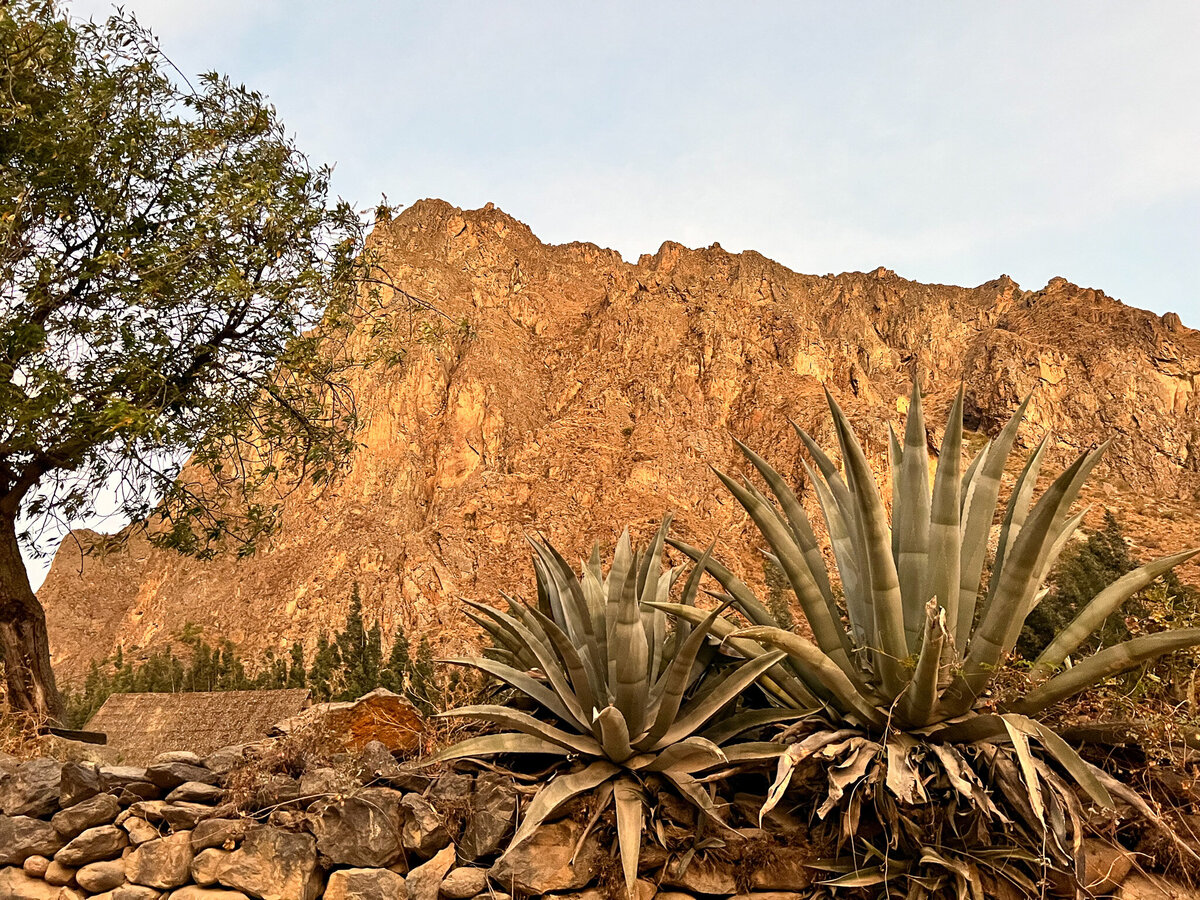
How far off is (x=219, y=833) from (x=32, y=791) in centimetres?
100

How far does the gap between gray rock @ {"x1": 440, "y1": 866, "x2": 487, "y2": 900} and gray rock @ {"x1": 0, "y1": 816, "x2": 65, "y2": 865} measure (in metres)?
1.70

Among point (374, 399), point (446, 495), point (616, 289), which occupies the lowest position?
point (446, 495)

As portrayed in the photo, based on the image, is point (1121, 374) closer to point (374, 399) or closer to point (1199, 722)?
point (374, 399)

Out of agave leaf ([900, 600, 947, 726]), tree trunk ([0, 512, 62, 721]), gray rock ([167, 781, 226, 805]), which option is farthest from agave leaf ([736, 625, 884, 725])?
tree trunk ([0, 512, 62, 721])

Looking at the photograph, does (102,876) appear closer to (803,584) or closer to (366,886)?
(366,886)

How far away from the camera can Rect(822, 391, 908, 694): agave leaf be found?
10.1 feet

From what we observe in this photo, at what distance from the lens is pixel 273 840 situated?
10.6ft

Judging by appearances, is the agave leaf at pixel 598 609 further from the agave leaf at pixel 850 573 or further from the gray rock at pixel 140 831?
the gray rock at pixel 140 831

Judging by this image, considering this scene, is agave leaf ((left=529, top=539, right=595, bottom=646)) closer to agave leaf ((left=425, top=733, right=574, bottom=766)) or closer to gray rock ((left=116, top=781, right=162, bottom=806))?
agave leaf ((left=425, top=733, right=574, bottom=766))

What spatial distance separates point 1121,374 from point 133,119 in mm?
81755

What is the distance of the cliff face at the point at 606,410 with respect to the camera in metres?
54.4

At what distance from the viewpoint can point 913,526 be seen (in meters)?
3.36

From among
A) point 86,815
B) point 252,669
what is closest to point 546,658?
point 86,815

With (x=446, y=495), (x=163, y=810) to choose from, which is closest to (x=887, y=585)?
(x=163, y=810)
